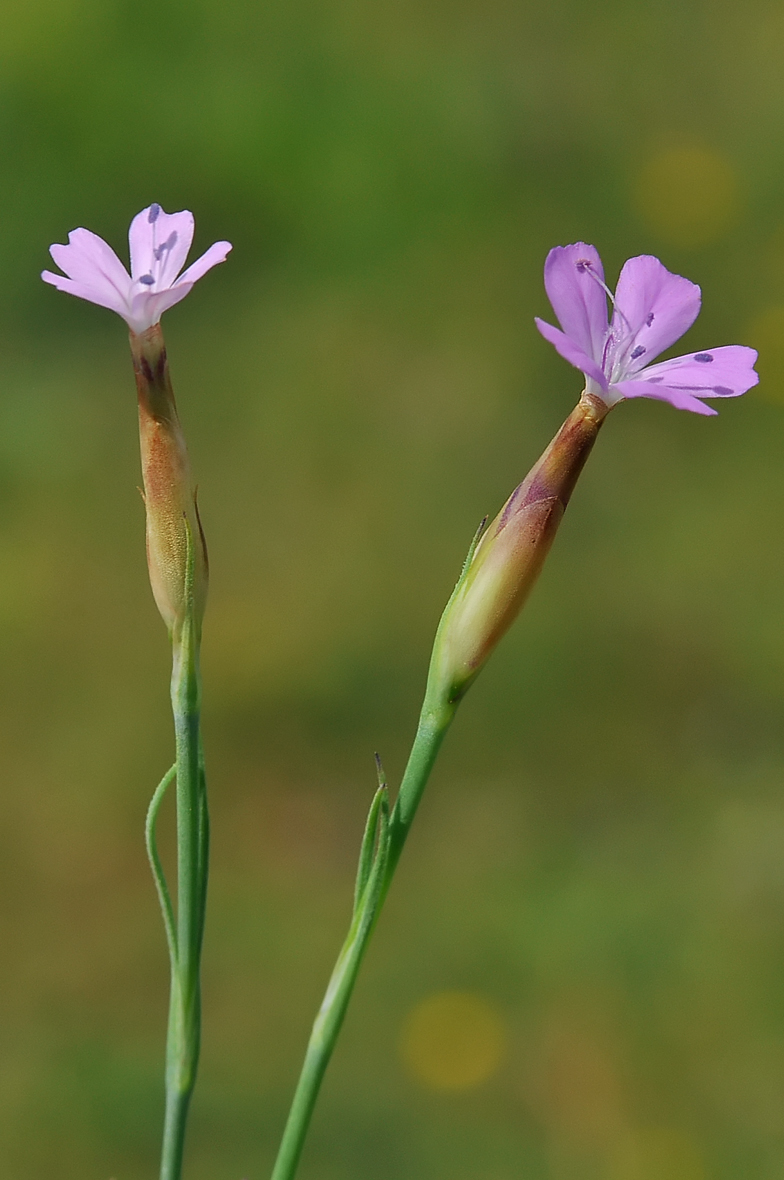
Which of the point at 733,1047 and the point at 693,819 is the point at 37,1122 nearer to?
the point at 733,1047

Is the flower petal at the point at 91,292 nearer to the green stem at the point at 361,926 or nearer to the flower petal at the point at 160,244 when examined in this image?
the flower petal at the point at 160,244

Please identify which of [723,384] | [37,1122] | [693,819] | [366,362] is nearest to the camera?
[723,384]

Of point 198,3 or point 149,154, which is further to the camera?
point 198,3

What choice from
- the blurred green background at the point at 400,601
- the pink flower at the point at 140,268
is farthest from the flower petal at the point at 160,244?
the blurred green background at the point at 400,601

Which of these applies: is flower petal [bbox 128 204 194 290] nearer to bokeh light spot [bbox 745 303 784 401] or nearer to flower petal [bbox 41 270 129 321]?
flower petal [bbox 41 270 129 321]

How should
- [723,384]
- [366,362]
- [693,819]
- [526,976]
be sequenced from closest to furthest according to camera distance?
1. [723,384]
2. [526,976]
3. [693,819]
4. [366,362]

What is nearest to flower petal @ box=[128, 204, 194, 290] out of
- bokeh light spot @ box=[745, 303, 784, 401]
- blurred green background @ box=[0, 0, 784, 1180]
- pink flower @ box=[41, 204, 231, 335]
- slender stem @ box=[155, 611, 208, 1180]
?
pink flower @ box=[41, 204, 231, 335]

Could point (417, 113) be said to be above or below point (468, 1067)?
above

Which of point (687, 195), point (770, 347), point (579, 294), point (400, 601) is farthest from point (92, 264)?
point (687, 195)

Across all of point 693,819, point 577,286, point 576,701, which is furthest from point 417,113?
point 577,286
